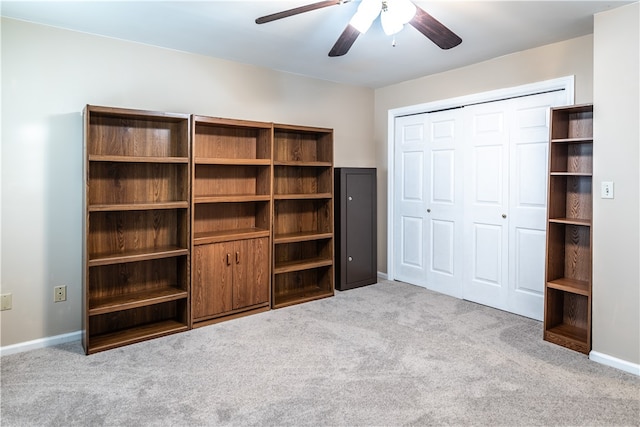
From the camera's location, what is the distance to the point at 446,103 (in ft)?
13.9

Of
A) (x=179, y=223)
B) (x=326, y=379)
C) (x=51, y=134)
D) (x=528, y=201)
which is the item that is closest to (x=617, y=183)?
(x=528, y=201)

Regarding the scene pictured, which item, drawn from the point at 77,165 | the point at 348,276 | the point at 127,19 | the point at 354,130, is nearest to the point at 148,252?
the point at 77,165

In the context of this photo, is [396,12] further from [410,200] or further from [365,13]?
[410,200]

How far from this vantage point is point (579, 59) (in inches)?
127

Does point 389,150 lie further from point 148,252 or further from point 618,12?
point 148,252

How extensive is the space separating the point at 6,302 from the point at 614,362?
13.7ft

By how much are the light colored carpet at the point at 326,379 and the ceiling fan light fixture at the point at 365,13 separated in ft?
6.93

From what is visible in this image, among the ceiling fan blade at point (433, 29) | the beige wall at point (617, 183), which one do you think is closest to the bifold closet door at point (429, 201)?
the beige wall at point (617, 183)

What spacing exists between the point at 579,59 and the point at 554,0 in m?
0.87

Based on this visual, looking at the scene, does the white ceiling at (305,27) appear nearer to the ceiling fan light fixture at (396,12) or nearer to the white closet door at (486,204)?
the ceiling fan light fixture at (396,12)

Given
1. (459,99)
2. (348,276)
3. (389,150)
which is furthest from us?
(389,150)

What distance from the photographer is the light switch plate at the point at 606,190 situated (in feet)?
8.72

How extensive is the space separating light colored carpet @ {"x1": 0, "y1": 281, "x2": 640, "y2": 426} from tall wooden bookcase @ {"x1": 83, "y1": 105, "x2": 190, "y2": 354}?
1.02 feet

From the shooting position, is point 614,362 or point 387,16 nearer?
point 387,16
